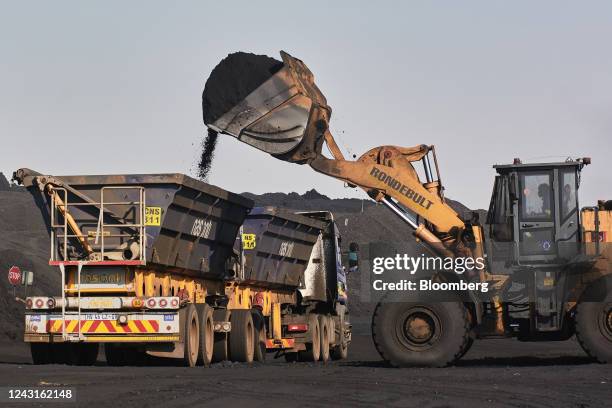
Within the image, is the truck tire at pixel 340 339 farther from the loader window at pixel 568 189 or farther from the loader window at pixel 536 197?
the loader window at pixel 568 189

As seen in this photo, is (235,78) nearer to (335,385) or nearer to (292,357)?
(335,385)

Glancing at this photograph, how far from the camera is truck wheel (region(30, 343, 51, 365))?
22.0 m

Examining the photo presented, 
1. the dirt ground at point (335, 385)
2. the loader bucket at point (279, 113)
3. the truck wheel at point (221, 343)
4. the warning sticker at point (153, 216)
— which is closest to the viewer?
the dirt ground at point (335, 385)

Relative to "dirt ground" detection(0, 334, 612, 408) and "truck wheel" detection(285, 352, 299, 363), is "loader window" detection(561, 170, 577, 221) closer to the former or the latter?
"dirt ground" detection(0, 334, 612, 408)

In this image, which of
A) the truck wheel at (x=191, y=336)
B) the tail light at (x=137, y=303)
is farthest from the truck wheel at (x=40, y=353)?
the truck wheel at (x=191, y=336)

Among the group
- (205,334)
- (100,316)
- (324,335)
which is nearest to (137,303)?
(100,316)

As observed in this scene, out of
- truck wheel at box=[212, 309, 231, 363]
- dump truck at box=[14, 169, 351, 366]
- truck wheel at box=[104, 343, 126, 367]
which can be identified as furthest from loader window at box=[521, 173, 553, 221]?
truck wheel at box=[104, 343, 126, 367]

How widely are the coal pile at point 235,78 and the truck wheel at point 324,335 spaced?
1020 cm

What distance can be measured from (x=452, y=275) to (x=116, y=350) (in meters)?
6.99

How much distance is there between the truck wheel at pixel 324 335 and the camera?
30.2 meters

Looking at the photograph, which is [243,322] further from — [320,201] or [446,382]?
[320,201]

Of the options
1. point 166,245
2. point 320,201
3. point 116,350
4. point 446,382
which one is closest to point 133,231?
point 166,245

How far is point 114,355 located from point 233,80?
6091 mm

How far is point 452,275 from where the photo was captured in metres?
20.5
